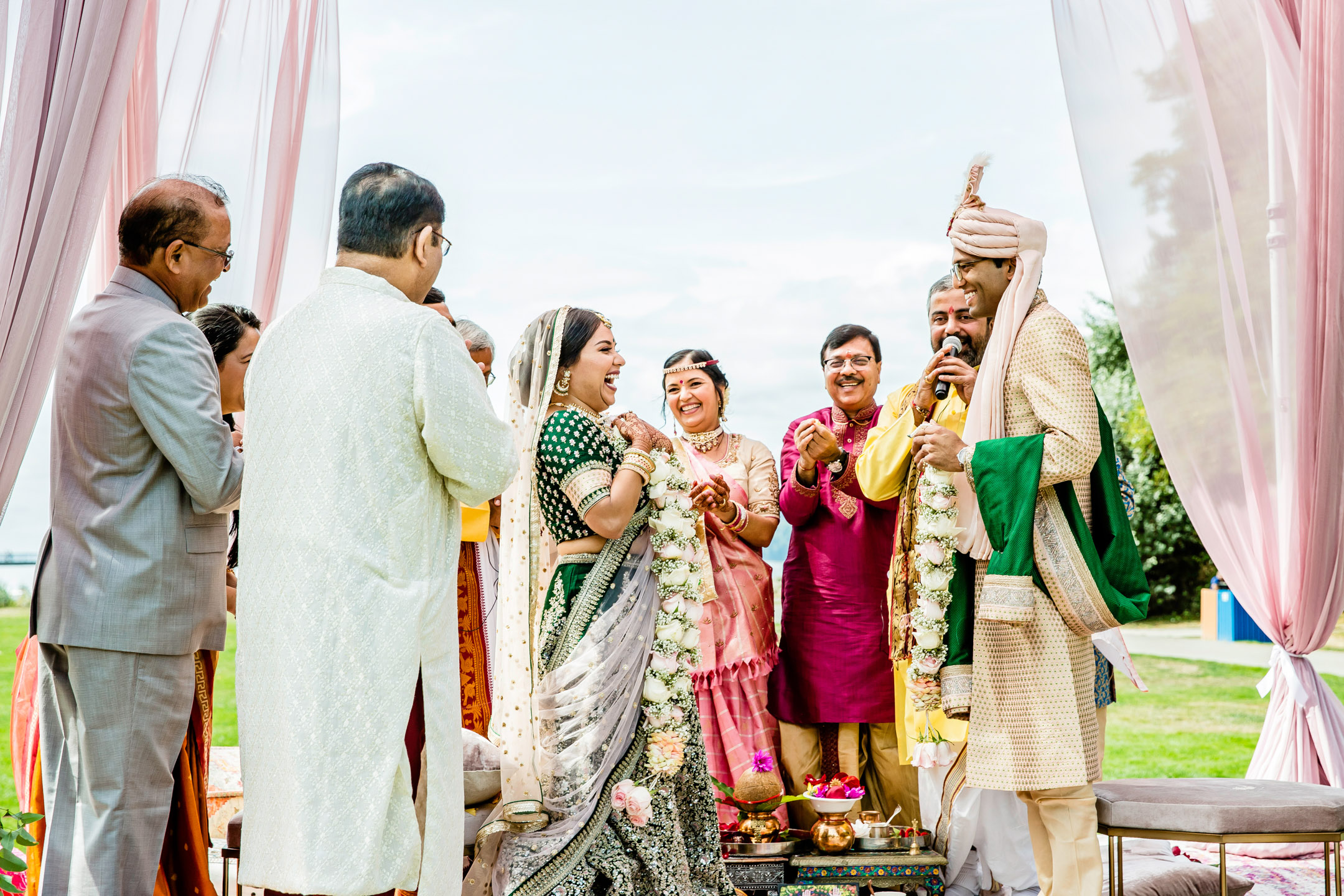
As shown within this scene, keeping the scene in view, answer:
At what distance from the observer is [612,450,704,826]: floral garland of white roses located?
370cm

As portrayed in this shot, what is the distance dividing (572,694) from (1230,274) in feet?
9.83

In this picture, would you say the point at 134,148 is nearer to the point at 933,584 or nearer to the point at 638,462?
the point at 638,462

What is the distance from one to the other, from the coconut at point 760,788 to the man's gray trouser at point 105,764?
7.33 ft

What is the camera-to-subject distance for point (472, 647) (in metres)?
4.69

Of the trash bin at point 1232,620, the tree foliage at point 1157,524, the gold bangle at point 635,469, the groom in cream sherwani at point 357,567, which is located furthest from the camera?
the tree foliage at point 1157,524

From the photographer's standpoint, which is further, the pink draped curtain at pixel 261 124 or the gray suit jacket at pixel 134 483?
the pink draped curtain at pixel 261 124

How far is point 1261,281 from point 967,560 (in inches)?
78.1

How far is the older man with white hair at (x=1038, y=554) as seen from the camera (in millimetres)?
3105

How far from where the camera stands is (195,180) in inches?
116

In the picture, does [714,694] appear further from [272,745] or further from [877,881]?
[272,745]

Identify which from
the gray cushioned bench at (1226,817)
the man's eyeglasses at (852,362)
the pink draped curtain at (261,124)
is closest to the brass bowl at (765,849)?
the gray cushioned bench at (1226,817)

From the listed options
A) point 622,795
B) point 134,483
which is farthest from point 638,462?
point 134,483

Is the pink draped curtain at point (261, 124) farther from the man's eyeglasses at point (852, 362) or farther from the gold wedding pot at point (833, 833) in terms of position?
the gold wedding pot at point (833, 833)

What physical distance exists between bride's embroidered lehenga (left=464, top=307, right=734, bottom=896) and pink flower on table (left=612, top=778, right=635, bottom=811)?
0.02 meters
